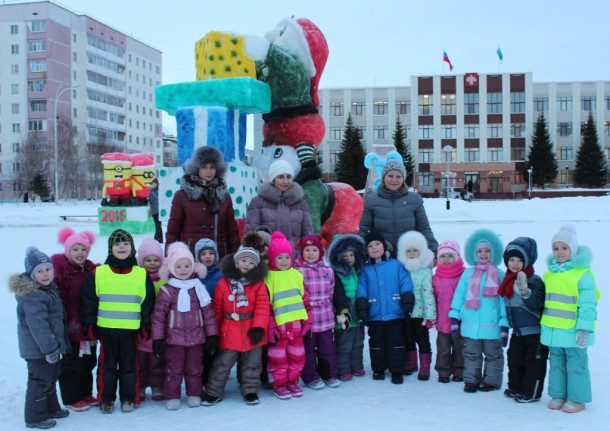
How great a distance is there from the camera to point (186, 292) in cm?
431

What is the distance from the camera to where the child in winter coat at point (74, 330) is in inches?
168

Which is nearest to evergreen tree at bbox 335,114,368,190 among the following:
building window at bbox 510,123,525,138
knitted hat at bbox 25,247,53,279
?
Answer: building window at bbox 510,123,525,138

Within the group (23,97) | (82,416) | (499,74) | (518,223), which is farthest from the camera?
(23,97)

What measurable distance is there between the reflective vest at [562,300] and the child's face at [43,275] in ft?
11.1

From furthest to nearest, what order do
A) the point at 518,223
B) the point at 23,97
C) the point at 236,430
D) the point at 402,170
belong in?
the point at 23,97
the point at 518,223
the point at 402,170
the point at 236,430

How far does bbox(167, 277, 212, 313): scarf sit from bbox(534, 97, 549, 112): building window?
5524cm

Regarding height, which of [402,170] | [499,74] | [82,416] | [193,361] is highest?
[499,74]

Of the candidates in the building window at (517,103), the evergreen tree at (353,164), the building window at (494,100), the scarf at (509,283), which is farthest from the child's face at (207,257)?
the building window at (517,103)

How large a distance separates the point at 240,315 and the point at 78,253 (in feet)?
4.07

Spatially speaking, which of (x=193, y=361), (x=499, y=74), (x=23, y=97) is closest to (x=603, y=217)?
(x=193, y=361)

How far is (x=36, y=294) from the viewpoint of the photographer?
3920 mm

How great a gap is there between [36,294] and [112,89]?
68.1 m

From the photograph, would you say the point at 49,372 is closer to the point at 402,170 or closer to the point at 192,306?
the point at 192,306

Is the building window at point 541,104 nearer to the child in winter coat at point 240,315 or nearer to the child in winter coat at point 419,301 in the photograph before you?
the child in winter coat at point 419,301
